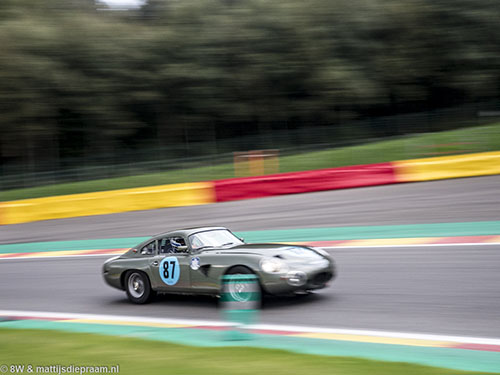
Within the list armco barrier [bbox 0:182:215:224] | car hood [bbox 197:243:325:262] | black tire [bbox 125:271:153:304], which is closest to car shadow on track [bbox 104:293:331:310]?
black tire [bbox 125:271:153:304]

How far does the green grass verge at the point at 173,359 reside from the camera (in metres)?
5.13

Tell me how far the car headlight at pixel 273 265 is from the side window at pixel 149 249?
7.22 ft

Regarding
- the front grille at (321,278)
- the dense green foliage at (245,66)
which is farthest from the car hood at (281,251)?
the dense green foliage at (245,66)

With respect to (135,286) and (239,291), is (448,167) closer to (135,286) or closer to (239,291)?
(135,286)

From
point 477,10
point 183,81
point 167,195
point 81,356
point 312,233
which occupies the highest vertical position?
point 477,10

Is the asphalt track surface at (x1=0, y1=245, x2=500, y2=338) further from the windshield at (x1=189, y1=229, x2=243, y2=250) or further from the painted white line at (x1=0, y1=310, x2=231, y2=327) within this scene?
the windshield at (x1=189, y1=229, x2=243, y2=250)

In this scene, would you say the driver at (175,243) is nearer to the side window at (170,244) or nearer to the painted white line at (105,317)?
the side window at (170,244)

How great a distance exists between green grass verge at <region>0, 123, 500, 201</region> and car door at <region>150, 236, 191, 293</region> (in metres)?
11.0

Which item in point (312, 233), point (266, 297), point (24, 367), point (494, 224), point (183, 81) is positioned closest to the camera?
point (24, 367)

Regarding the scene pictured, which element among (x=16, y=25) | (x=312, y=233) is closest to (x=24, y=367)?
(x=312, y=233)

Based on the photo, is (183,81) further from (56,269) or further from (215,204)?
(56,269)

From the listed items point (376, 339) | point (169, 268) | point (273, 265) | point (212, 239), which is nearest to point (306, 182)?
point (212, 239)

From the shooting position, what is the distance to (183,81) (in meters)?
34.8

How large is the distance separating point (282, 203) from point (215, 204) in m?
2.23
